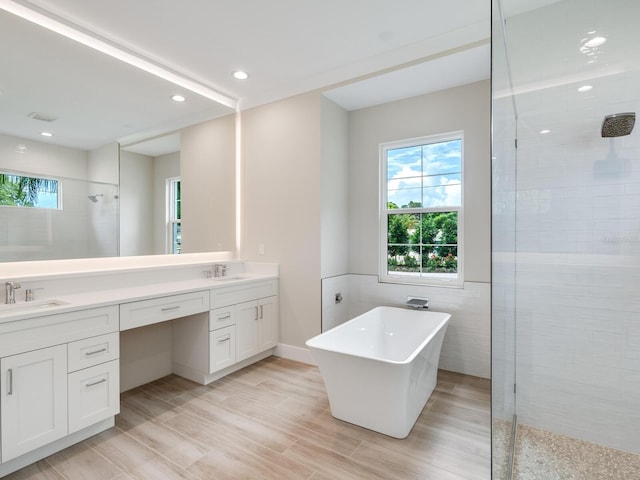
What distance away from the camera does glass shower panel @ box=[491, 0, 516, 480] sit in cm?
137

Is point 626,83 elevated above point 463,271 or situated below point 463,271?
above

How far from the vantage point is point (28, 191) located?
7.21 feet

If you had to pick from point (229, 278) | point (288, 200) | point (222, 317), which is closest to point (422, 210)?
point (288, 200)

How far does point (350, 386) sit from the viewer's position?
213 centimetres

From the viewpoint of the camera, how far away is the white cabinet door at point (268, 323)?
3.22 metres

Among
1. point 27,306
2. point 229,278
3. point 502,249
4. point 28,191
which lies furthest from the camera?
point 229,278

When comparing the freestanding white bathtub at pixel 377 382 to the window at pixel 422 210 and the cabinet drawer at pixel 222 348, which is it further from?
the cabinet drawer at pixel 222 348

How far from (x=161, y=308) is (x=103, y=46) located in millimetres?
2052

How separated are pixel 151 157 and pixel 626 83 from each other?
3.49 meters

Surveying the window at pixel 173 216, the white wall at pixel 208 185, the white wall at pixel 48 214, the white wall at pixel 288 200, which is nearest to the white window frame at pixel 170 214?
the window at pixel 173 216

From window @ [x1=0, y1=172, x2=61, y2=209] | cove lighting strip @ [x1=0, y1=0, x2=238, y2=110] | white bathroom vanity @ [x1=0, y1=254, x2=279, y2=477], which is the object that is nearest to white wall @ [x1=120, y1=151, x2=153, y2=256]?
white bathroom vanity @ [x1=0, y1=254, x2=279, y2=477]

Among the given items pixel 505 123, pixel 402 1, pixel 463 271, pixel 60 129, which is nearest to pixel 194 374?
pixel 60 129

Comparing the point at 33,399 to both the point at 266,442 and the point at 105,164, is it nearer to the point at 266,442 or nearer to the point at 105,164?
the point at 266,442

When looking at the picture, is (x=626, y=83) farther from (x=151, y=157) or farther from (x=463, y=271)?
(x=151, y=157)
